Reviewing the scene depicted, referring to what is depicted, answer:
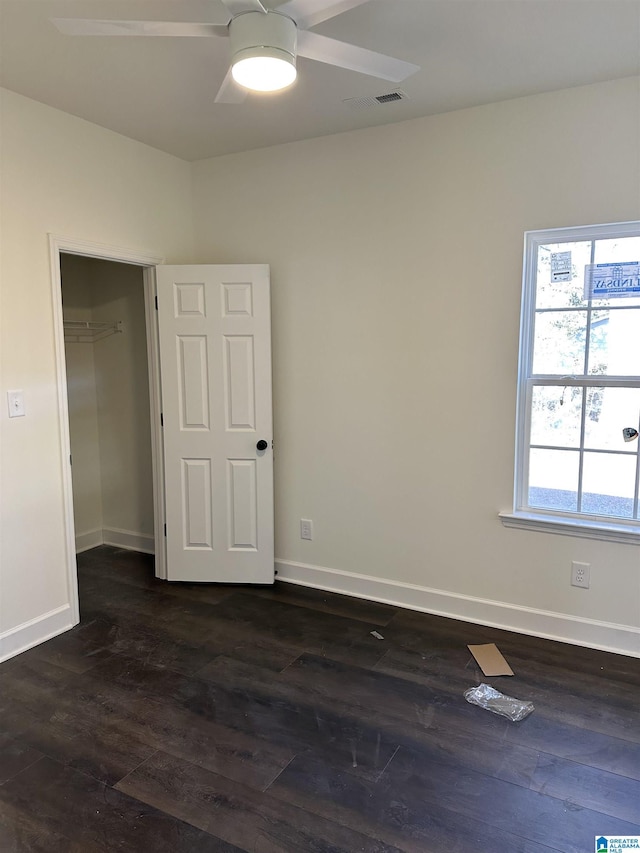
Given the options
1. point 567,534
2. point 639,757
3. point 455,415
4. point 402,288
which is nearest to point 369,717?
point 639,757

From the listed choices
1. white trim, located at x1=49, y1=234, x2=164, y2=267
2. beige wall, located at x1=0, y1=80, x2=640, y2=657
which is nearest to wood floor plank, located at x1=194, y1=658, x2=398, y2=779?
beige wall, located at x1=0, y1=80, x2=640, y2=657

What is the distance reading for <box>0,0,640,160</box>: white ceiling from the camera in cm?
205

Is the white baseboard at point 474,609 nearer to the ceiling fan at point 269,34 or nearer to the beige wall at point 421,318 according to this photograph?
the beige wall at point 421,318

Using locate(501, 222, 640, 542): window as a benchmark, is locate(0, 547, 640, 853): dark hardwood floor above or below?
below

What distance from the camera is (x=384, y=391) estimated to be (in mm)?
3297

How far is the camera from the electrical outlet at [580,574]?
2.86 m

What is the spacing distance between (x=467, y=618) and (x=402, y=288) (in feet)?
6.29

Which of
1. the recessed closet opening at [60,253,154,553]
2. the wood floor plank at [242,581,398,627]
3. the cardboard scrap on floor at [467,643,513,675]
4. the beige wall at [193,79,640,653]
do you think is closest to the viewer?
the cardboard scrap on floor at [467,643,513,675]

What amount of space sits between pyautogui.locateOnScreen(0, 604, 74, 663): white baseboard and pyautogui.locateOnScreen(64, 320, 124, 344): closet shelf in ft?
6.91

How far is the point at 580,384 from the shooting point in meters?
2.85

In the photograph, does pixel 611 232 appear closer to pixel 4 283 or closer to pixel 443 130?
pixel 443 130

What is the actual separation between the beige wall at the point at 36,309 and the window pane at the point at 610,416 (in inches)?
111

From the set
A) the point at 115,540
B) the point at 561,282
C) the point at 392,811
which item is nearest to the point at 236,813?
the point at 392,811

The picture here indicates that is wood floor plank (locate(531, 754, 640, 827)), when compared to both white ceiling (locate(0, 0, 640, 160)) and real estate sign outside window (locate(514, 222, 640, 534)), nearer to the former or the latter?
real estate sign outside window (locate(514, 222, 640, 534))
